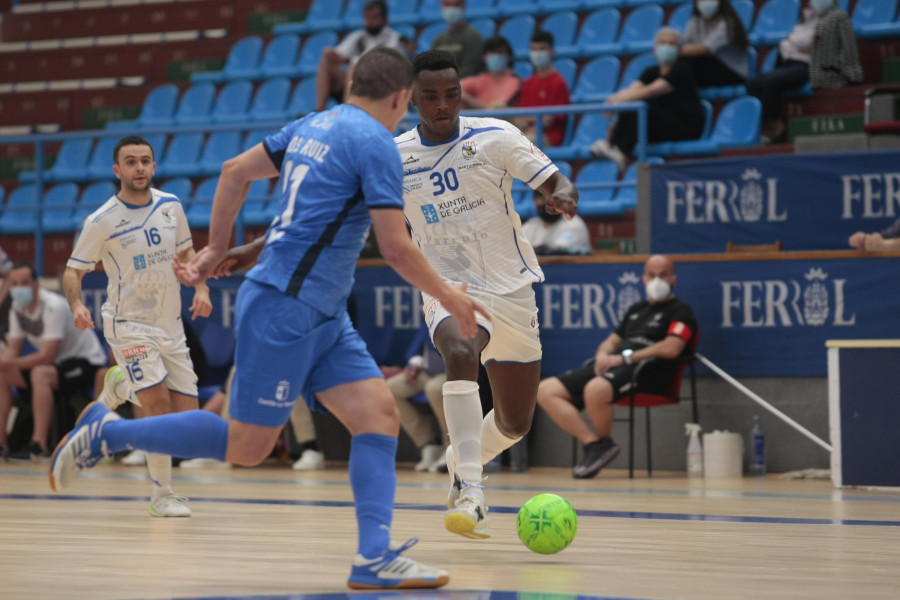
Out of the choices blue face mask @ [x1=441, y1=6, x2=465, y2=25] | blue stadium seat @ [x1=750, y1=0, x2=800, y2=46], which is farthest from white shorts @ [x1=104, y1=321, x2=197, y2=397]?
blue stadium seat @ [x1=750, y1=0, x2=800, y2=46]

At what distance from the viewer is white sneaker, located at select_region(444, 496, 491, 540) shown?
5.46m

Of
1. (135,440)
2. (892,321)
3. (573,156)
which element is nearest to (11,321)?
(573,156)

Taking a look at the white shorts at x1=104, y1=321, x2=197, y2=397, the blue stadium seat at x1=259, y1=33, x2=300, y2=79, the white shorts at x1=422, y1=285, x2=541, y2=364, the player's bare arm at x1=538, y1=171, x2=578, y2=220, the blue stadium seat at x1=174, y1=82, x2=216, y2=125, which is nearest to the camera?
the player's bare arm at x1=538, y1=171, x2=578, y2=220

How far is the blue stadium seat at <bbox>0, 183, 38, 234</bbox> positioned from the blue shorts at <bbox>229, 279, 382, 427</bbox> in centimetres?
1385

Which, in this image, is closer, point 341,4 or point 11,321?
point 11,321

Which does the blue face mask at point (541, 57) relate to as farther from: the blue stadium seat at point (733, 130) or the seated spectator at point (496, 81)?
the blue stadium seat at point (733, 130)

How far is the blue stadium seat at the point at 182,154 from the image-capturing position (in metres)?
17.5

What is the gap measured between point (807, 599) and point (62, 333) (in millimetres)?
10952

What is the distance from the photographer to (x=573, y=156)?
1448 centimetres

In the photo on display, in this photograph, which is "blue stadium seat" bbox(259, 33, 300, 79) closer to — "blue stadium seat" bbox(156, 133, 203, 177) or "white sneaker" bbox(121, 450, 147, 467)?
"blue stadium seat" bbox(156, 133, 203, 177)

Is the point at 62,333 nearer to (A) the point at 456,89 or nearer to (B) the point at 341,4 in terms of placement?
(B) the point at 341,4

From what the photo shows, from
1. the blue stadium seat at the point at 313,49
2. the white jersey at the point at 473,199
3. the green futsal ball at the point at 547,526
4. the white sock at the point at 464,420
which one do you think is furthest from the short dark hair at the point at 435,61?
the blue stadium seat at the point at 313,49

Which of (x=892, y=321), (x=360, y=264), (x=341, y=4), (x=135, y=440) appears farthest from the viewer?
(x=341, y=4)

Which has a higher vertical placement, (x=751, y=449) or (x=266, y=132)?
(x=266, y=132)
